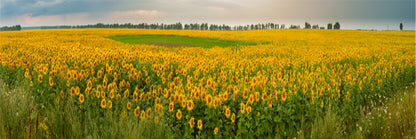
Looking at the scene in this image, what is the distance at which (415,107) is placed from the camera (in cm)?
620

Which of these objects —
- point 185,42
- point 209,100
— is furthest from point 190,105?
point 185,42

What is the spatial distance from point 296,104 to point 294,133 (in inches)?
24.0

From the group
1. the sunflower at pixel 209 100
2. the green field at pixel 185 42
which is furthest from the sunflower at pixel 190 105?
the green field at pixel 185 42

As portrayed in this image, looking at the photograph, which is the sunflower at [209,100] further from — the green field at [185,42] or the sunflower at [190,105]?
the green field at [185,42]

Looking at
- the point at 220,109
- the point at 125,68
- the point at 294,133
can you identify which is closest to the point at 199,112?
the point at 220,109

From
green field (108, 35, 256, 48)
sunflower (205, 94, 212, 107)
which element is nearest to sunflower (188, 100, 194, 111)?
sunflower (205, 94, 212, 107)

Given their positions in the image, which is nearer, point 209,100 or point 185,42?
point 209,100

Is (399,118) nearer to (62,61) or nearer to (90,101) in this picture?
(90,101)

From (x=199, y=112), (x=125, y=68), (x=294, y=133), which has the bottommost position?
(x=294, y=133)

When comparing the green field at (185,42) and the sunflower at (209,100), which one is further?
the green field at (185,42)

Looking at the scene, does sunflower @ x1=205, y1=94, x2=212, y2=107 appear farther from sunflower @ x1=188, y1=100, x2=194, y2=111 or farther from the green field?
the green field

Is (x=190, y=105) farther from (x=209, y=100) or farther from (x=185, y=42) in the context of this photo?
(x=185, y=42)

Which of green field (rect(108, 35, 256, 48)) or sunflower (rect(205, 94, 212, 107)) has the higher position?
green field (rect(108, 35, 256, 48))

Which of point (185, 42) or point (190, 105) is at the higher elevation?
point (185, 42)
